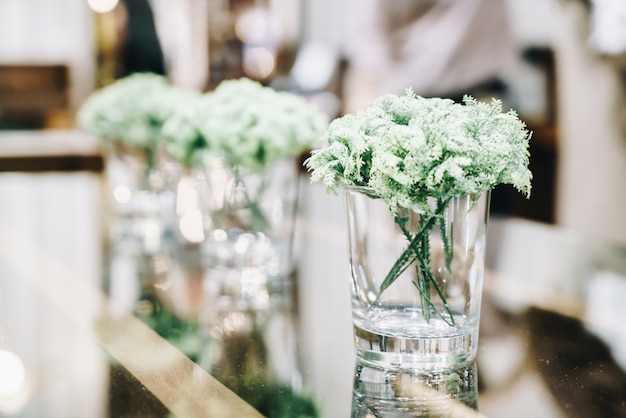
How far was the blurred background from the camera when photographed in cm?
297

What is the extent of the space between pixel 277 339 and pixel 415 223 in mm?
280

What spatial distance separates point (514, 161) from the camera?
2.63 feet

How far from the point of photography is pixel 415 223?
2.73 ft

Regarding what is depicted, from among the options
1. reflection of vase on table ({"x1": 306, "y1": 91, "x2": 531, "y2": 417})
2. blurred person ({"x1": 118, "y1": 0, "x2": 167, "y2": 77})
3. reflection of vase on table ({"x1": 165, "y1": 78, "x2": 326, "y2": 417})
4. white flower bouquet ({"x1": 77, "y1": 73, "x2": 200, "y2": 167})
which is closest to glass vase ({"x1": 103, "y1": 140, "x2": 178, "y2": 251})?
white flower bouquet ({"x1": 77, "y1": 73, "x2": 200, "y2": 167})

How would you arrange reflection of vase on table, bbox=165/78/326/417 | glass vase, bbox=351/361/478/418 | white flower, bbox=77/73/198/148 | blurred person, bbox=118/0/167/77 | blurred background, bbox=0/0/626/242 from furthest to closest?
1. blurred person, bbox=118/0/167/77
2. blurred background, bbox=0/0/626/242
3. white flower, bbox=77/73/198/148
4. reflection of vase on table, bbox=165/78/326/417
5. glass vase, bbox=351/361/478/418

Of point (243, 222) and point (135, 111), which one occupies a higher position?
point (135, 111)

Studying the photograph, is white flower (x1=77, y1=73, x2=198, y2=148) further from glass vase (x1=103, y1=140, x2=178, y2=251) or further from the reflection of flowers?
the reflection of flowers

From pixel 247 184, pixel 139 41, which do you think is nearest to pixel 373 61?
pixel 247 184

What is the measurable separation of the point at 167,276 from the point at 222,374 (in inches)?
20.8

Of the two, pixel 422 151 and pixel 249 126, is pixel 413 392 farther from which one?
pixel 249 126

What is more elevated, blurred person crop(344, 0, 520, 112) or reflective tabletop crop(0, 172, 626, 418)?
blurred person crop(344, 0, 520, 112)

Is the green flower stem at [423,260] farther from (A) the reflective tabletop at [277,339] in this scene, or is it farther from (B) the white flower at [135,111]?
(B) the white flower at [135,111]

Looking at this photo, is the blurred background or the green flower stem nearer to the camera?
the green flower stem

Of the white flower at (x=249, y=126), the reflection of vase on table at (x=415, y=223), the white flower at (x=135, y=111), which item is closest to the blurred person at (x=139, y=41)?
the white flower at (x=135, y=111)
